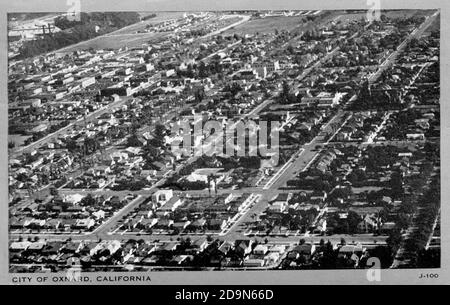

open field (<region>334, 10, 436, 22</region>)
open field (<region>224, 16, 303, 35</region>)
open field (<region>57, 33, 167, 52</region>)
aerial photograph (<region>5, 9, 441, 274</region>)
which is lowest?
aerial photograph (<region>5, 9, 441, 274</region>)

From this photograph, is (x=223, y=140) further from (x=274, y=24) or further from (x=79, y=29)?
(x=79, y=29)

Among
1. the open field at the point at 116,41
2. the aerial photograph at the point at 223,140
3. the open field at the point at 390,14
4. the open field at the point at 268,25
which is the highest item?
the open field at the point at 390,14

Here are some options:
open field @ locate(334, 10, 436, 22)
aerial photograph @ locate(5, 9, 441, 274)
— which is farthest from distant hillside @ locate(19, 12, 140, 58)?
open field @ locate(334, 10, 436, 22)

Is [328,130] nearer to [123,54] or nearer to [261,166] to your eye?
[261,166]

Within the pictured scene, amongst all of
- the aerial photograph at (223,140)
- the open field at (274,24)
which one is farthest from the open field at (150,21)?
the open field at (274,24)

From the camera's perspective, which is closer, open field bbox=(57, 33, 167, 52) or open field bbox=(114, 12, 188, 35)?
open field bbox=(114, 12, 188, 35)

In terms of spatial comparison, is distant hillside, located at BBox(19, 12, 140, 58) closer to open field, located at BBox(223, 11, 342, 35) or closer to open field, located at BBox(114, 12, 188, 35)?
open field, located at BBox(114, 12, 188, 35)

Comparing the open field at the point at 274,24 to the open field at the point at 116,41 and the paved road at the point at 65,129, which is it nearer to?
the open field at the point at 116,41

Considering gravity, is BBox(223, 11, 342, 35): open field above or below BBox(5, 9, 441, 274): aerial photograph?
above

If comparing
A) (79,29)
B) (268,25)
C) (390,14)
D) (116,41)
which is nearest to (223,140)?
(268,25)
